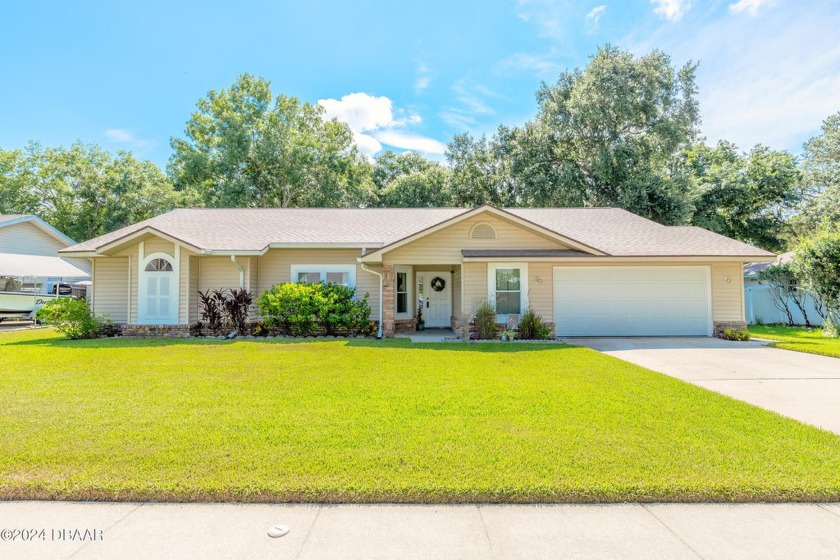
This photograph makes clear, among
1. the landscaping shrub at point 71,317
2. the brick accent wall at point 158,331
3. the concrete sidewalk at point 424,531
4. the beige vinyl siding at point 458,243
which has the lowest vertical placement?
the concrete sidewalk at point 424,531

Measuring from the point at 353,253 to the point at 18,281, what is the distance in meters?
17.8

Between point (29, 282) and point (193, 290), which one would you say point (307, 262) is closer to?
point (193, 290)

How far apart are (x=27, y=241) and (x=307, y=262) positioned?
58.5ft

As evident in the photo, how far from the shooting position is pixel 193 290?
13.0 m

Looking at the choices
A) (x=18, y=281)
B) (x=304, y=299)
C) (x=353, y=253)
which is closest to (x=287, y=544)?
(x=304, y=299)

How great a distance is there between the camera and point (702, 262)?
12641 millimetres

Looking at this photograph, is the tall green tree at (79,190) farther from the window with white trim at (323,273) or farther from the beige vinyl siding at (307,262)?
the window with white trim at (323,273)

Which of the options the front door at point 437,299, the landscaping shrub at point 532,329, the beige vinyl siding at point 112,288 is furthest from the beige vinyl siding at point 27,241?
the landscaping shrub at point 532,329

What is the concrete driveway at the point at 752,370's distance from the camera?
5.42 metres

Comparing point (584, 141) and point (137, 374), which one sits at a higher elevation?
point (584, 141)

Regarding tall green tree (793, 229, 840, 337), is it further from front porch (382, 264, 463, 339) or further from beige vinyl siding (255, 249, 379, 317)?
beige vinyl siding (255, 249, 379, 317)

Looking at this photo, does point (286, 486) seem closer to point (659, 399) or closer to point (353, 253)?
point (659, 399)

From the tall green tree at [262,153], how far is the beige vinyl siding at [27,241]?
898 cm

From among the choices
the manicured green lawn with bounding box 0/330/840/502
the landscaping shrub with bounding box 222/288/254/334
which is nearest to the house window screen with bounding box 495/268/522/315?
the manicured green lawn with bounding box 0/330/840/502
